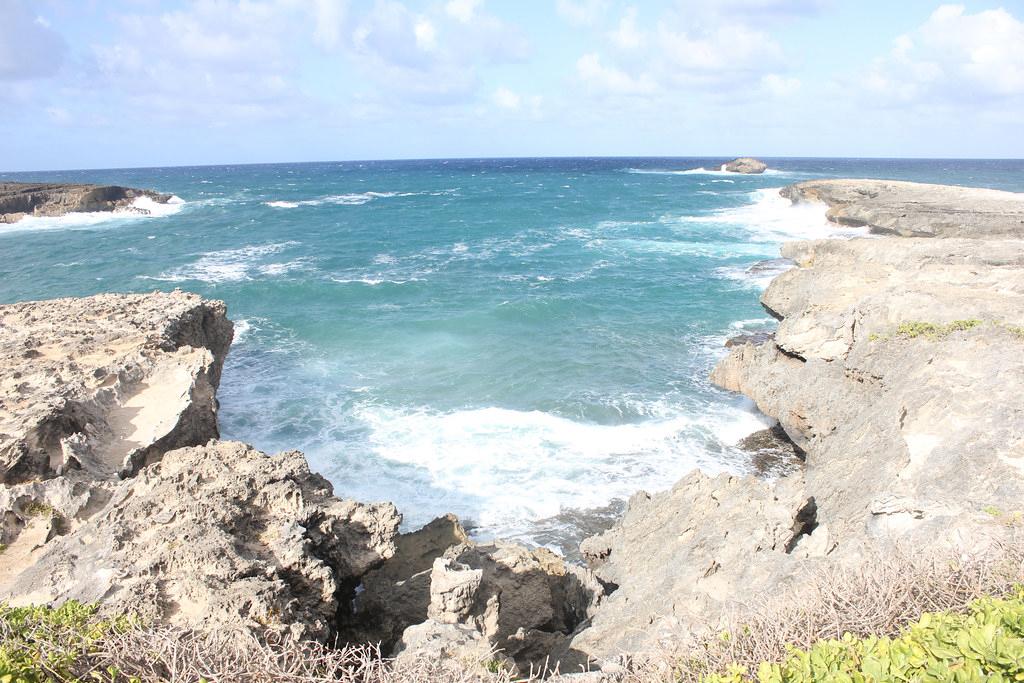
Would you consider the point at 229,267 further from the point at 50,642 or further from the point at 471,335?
the point at 50,642

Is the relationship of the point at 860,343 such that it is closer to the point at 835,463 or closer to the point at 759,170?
the point at 835,463

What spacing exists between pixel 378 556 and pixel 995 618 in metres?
7.89

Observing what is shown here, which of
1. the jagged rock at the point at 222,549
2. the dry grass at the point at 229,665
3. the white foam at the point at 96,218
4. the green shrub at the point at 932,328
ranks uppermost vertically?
the white foam at the point at 96,218

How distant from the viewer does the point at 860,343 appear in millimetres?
16094

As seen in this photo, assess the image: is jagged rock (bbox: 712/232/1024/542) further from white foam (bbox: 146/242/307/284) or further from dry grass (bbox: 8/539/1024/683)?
white foam (bbox: 146/242/307/284)

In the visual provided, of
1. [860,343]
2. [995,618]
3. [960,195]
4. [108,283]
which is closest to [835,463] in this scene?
[860,343]

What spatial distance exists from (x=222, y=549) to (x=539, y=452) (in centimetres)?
1196

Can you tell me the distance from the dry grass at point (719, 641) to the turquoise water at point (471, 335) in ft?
30.5

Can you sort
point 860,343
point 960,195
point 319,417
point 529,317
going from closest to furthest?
point 860,343 < point 319,417 < point 529,317 < point 960,195

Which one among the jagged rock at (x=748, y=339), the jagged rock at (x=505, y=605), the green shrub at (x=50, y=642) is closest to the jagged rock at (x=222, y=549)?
the green shrub at (x=50, y=642)

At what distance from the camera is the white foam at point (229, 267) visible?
40.8 m

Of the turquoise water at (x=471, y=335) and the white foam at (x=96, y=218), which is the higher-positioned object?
the white foam at (x=96, y=218)

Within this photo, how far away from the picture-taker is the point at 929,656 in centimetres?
515

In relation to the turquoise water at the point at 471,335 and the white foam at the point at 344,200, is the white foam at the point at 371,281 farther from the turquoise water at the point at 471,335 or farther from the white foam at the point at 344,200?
the white foam at the point at 344,200
